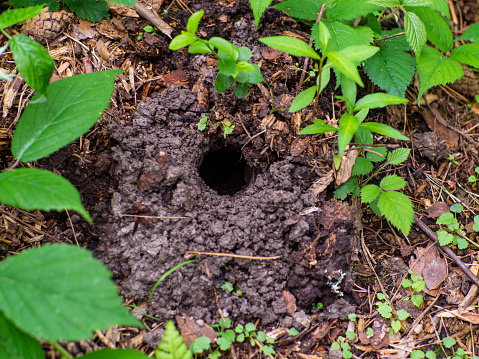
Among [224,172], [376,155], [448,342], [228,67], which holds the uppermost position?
[228,67]

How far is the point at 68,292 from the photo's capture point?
1297 mm

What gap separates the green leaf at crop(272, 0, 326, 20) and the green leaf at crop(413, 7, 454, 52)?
822 millimetres

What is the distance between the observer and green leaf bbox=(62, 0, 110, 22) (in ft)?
7.33

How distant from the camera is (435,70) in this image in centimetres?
228

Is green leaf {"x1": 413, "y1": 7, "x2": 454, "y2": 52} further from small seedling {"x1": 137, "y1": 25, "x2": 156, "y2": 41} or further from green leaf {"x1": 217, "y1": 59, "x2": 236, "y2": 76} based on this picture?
small seedling {"x1": 137, "y1": 25, "x2": 156, "y2": 41}

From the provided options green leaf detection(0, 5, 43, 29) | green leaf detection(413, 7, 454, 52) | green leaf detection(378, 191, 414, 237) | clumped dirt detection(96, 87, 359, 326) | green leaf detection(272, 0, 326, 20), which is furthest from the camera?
green leaf detection(413, 7, 454, 52)

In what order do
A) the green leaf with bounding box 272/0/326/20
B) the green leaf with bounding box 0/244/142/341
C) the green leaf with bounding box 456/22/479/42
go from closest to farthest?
the green leaf with bounding box 0/244/142/341
the green leaf with bounding box 272/0/326/20
the green leaf with bounding box 456/22/479/42

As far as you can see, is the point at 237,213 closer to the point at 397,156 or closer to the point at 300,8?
the point at 397,156

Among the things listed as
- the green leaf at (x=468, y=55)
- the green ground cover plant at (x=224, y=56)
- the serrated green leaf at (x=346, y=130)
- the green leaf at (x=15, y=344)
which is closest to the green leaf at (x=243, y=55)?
the green ground cover plant at (x=224, y=56)

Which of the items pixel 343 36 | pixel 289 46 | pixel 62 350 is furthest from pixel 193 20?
pixel 62 350

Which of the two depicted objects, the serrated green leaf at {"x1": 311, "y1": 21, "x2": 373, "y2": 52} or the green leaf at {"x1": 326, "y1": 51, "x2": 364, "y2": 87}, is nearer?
the green leaf at {"x1": 326, "y1": 51, "x2": 364, "y2": 87}

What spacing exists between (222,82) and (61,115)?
0.88 m

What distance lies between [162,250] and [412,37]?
6.43ft

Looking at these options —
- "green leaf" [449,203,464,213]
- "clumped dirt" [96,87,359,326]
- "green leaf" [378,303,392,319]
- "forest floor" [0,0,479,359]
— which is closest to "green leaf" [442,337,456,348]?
"forest floor" [0,0,479,359]
